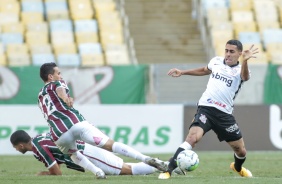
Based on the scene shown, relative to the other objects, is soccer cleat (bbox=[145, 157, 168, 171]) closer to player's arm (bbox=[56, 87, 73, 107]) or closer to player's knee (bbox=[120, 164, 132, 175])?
player's knee (bbox=[120, 164, 132, 175])

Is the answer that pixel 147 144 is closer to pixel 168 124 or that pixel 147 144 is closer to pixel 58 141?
pixel 168 124

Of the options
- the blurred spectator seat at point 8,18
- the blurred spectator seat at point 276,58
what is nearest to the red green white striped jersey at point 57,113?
the blurred spectator seat at point 276,58

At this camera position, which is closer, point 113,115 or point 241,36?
point 113,115

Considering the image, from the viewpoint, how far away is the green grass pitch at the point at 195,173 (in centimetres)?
1236

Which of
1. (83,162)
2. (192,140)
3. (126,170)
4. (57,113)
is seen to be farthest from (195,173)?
(57,113)

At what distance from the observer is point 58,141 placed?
13.0m

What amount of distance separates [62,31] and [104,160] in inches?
505

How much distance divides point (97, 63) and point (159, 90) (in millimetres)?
2503

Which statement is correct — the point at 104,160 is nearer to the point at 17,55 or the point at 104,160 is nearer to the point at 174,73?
the point at 174,73

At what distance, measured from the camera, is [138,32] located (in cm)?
2770

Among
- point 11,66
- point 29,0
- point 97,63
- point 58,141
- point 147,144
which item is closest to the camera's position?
point 58,141

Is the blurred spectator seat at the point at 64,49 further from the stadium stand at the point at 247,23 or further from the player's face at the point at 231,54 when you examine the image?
the player's face at the point at 231,54

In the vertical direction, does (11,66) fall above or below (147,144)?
above

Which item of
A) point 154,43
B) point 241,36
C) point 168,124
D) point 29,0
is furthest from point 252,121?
point 29,0
